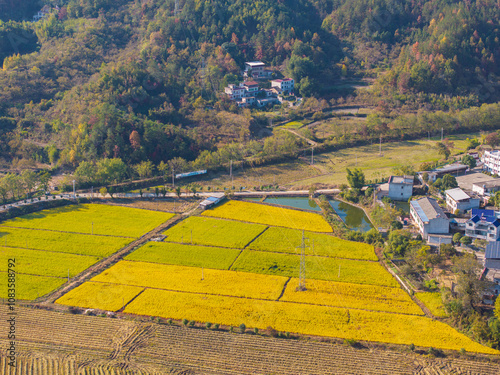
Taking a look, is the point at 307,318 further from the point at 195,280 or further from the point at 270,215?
the point at 270,215

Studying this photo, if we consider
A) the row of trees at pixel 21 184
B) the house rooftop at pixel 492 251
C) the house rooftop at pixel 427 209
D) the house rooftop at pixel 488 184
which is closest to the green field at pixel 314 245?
the house rooftop at pixel 427 209

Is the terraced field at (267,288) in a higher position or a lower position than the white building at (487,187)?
lower

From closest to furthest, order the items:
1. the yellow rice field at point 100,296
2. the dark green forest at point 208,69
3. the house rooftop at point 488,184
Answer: the yellow rice field at point 100,296 < the house rooftop at point 488,184 < the dark green forest at point 208,69

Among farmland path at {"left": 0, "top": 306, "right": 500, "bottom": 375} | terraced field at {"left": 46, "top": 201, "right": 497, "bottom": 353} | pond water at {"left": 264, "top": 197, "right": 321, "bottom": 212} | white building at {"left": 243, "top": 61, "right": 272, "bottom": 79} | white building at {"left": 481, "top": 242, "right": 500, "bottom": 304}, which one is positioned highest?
white building at {"left": 243, "top": 61, "right": 272, "bottom": 79}

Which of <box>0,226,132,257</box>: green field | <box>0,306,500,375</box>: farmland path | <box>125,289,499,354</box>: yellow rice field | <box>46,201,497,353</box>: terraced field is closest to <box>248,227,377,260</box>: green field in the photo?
<box>46,201,497,353</box>: terraced field

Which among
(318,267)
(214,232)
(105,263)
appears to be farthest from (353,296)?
(105,263)

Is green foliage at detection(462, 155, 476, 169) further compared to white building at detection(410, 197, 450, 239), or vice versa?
green foliage at detection(462, 155, 476, 169)

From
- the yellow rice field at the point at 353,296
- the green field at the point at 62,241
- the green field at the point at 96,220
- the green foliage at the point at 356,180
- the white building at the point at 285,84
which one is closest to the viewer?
the yellow rice field at the point at 353,296

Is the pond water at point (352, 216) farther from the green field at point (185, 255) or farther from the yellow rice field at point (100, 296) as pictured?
the yellow rice field at point (100, 296)

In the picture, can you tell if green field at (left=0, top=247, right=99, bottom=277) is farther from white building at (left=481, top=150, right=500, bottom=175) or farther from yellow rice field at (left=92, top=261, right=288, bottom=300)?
white building at (left=481, top=150, right=500, bottom=175)
